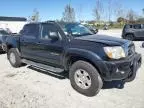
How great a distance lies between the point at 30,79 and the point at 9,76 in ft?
2.96

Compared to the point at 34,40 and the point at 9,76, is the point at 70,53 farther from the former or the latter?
the point at 9,76

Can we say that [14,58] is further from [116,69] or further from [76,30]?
[116,69]

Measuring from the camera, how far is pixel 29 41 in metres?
7.07

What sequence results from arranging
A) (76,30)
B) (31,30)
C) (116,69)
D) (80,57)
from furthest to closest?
1. (31,30)
2. (76,30)
3. (80,57)
4. (116,69)

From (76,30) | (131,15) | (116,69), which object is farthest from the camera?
(131,15)

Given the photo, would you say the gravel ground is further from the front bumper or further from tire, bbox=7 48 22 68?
tire, bbox=7 48 22 68

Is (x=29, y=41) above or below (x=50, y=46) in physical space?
above

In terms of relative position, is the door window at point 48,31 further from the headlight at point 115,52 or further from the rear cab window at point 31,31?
the headlight at point 115,52

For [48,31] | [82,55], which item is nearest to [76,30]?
[48,31]

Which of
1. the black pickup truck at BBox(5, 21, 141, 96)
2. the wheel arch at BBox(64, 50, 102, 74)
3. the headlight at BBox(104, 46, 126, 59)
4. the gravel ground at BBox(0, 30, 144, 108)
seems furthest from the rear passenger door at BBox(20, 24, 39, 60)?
the headlight at BBox(104, 46, 126, 59)

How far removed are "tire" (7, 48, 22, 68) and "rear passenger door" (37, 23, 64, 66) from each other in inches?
62.1

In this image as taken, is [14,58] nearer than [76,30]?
No

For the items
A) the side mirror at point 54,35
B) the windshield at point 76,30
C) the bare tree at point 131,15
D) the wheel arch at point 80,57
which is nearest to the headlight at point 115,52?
the wheel arch at point 80,57

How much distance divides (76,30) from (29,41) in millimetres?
1838
